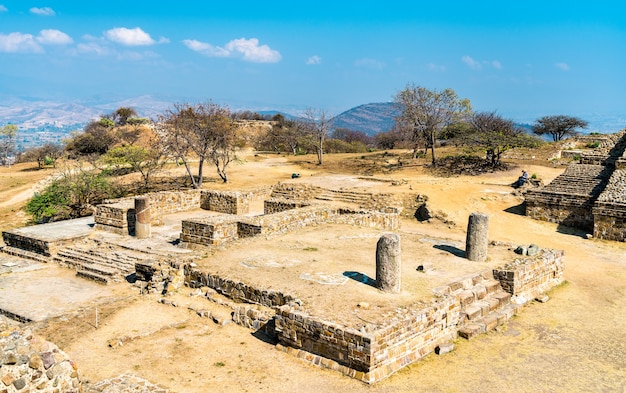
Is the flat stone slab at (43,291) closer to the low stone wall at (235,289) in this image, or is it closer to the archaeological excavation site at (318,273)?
the archaeological excavation site at (318,273)

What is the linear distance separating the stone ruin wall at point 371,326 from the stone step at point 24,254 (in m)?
7.25

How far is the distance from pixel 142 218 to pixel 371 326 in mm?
10824

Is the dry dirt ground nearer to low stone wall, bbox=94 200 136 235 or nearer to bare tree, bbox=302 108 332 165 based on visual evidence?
low stone wall, bbox=94 200 136 235

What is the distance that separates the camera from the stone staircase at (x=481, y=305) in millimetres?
10031

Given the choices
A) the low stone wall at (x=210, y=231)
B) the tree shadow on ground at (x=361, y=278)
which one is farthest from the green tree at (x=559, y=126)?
the tree shadow on ground at (x=361, y=278)

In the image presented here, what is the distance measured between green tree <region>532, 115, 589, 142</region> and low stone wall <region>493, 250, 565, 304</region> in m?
44.9

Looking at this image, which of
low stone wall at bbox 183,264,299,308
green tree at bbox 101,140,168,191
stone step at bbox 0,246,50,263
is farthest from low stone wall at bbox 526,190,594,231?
green tree at bbox 101,140,168,191

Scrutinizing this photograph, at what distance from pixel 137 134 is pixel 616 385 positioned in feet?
158

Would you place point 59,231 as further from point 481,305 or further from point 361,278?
point 481,305

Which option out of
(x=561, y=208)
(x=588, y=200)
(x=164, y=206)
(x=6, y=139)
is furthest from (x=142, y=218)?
(x=6, y=139)

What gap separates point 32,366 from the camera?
637 centimetres

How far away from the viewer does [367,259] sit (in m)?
12.1

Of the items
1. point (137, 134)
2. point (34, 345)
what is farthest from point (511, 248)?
point (137, 134)

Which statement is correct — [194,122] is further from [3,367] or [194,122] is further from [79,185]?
[3,367]
